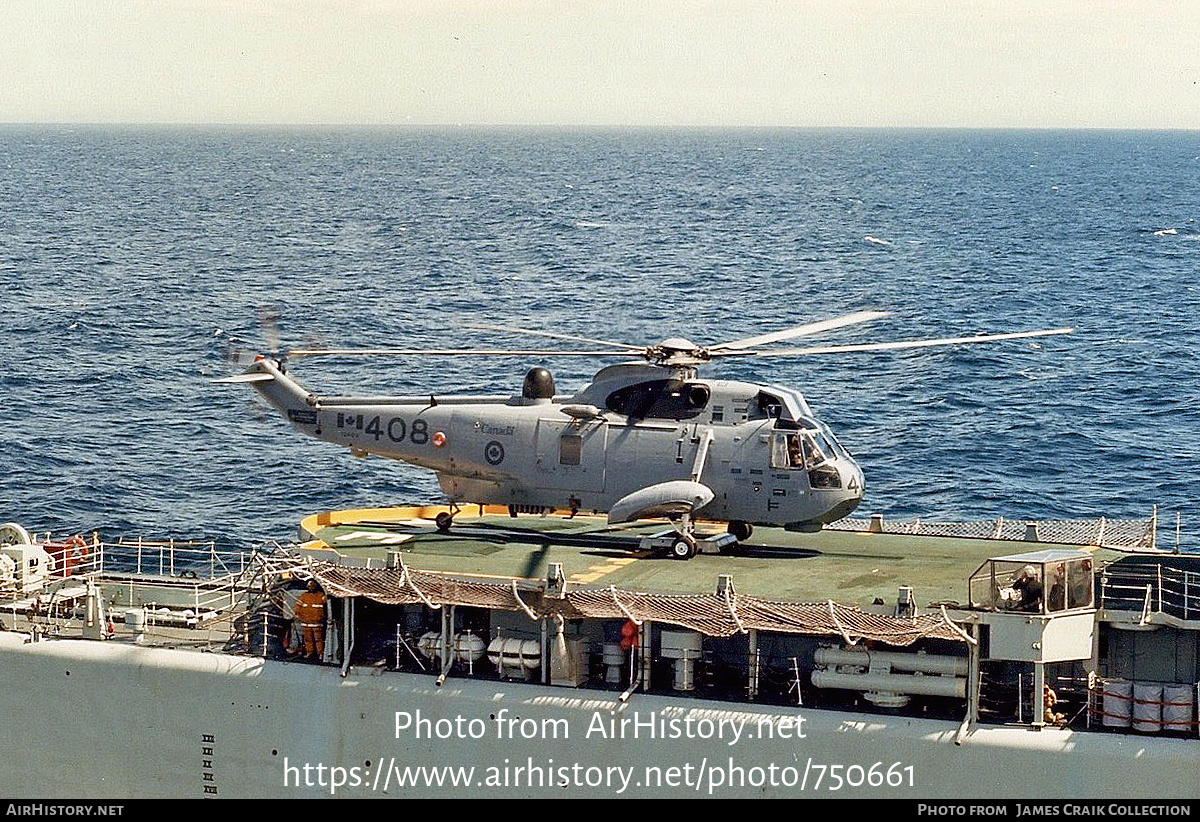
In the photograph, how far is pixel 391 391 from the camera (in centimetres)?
6725

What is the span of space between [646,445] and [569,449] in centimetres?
157

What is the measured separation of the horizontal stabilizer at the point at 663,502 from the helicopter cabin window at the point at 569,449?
1.56 metres

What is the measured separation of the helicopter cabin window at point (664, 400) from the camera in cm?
3375

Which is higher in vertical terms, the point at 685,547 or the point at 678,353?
the point at 678,353

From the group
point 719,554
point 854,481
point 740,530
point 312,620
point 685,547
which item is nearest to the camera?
point 312,620

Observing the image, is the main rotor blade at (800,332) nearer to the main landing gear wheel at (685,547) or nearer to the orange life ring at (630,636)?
the main landing gear wheel at (685,547)

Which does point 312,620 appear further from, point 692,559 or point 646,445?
point 646,445

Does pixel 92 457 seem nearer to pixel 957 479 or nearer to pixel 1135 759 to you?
pixel 957 479

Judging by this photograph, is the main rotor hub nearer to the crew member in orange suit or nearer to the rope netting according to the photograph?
the rope netting

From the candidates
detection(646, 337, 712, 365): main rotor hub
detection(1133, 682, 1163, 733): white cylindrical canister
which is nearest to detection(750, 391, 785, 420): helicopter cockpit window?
detection(646, 337, 712, 365): main rotor hub

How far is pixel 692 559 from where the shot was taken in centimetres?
3253

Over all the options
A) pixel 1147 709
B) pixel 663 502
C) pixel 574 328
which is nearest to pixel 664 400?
pixel 663 502

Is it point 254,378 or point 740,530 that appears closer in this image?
point 740,530

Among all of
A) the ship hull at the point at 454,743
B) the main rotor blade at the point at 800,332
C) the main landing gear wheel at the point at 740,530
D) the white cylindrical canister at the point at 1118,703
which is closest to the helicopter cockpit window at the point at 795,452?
the main landing gear wheel at the point at 740,530
